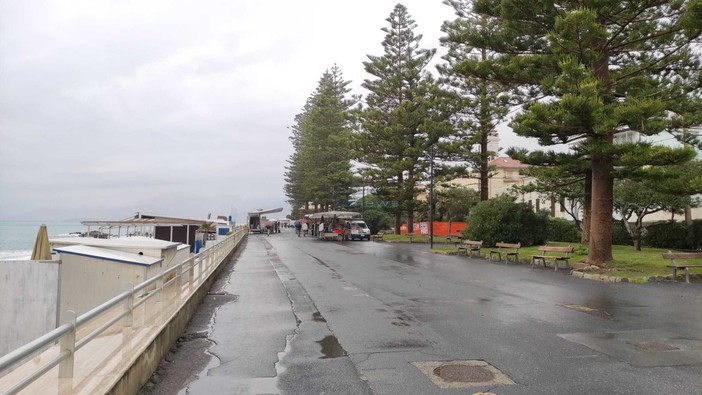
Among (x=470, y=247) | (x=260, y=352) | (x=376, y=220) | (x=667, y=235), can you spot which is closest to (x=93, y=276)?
(x=260, y=352)

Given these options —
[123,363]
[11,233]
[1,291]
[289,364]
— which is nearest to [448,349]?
[289,364]

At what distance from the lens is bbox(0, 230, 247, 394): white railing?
315 cm

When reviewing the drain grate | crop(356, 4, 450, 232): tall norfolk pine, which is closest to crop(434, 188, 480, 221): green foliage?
crop(356, 4, 450, 232): tall norfolk pine

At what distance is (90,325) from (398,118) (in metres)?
36.4

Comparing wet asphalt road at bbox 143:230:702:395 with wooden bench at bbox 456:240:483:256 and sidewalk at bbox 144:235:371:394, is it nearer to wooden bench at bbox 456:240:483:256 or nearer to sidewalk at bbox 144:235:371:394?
sidewalk at bbox 144:235:371:394

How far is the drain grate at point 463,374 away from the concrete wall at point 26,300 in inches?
289

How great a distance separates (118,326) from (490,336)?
4987 mm

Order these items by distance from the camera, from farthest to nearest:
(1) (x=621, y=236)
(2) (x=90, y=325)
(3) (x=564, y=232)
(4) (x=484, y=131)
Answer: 1. (4) (x=484, y=131)
2. (3) (x=564, y=232)
3. (1) (x=621, y=236)
4. (2) (x=90, y=325)

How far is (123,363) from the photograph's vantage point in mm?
4734

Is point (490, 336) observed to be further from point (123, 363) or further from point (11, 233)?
point (11, 233)

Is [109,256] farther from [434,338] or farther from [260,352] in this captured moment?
[434,338]

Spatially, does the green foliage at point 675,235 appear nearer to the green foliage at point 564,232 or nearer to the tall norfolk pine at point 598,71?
the green foliage at point 564,232

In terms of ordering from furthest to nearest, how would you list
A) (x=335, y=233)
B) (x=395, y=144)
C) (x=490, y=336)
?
(x=335, y=233)
(x=395, y=144)
(x=490, y=336)

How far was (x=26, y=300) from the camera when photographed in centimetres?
968
